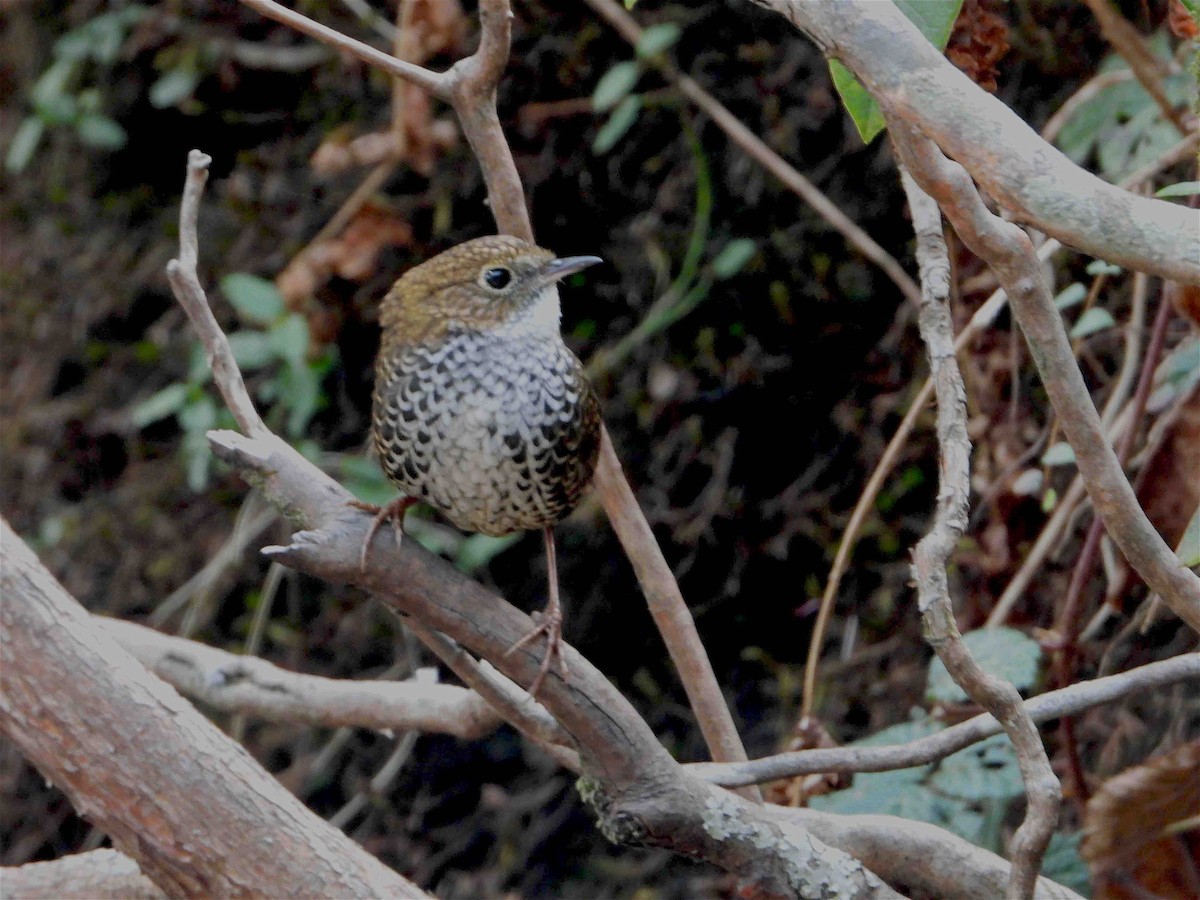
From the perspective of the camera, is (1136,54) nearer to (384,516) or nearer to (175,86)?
(384,516)

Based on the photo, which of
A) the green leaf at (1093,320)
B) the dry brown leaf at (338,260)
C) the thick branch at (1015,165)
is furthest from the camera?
the dry brown leaf at (338,260)

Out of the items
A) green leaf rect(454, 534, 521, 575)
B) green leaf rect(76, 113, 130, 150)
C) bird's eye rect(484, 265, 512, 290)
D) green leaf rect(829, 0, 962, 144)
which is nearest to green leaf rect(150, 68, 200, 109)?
green leaf rect(76, 113, 130, 150)

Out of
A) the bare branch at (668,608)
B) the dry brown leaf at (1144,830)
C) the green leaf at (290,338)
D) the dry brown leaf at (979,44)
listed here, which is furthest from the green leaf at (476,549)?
the dry brown leaf at (979,44)

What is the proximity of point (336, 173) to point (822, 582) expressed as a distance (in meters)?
1.87

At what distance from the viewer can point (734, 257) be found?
396 cm

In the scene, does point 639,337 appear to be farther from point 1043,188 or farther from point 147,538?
point 1043,188

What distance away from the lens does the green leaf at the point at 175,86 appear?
4665mm

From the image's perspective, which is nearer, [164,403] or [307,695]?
[307,695]

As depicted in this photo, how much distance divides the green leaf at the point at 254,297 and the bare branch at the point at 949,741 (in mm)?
2274

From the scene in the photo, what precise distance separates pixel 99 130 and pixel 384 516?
322 cm

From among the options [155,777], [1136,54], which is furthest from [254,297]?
[1136,54]

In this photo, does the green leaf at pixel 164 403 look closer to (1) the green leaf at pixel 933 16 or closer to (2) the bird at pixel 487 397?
(2) the bird at pixel 487 397

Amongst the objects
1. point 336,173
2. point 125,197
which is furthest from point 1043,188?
point 125,197

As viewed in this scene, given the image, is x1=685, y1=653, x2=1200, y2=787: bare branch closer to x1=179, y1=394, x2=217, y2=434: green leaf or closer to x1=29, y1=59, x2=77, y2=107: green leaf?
x1=179, y1=394, x2=217, y2=434: green leaf
